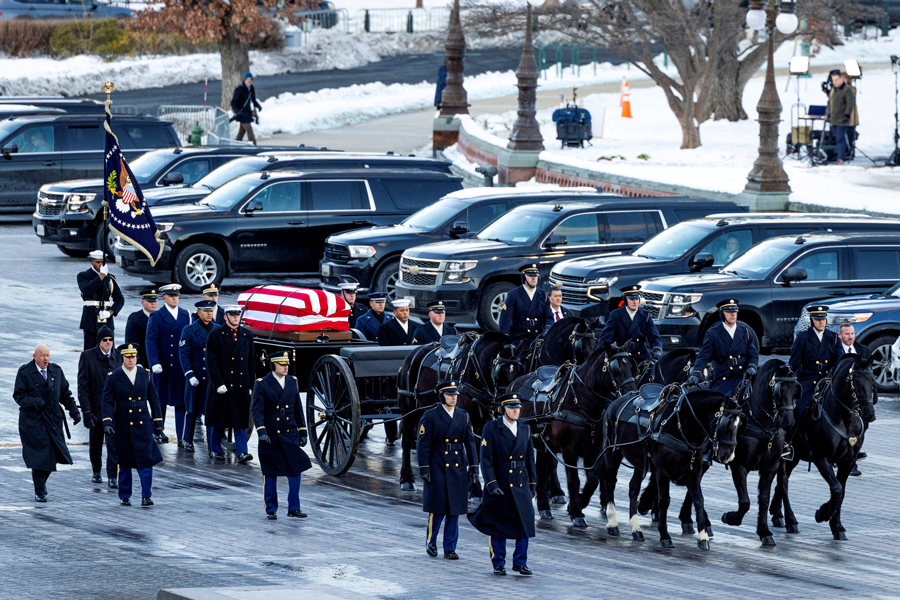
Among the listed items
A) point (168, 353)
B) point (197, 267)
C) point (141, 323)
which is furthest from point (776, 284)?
point (197, 267)

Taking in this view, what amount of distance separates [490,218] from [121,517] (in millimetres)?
11917

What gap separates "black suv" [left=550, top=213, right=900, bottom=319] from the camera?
20141 millimetres

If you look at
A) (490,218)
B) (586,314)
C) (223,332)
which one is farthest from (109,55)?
(223,332)

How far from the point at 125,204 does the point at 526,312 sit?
6043 mm

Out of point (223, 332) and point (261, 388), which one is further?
point (223, 332)

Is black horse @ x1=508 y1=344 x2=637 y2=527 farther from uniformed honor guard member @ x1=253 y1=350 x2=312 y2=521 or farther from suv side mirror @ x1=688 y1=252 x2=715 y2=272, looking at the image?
suv side mirror @ x1=688 y1=252 x2=715 y2=272

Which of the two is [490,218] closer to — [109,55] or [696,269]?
[696,269]

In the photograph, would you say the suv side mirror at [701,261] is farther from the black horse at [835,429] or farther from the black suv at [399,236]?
the black horse at [835,429]

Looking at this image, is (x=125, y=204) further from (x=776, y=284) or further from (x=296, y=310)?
(x=776, y=284)

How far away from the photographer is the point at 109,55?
59.9 meters

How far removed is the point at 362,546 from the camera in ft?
38.2

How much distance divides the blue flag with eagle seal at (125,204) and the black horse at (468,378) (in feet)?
18.3

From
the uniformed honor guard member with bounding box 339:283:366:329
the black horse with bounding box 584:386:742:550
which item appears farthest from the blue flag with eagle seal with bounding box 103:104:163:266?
the black horse with bounding box 584:386:742:550

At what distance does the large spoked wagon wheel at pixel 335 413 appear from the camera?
14.0 meters
